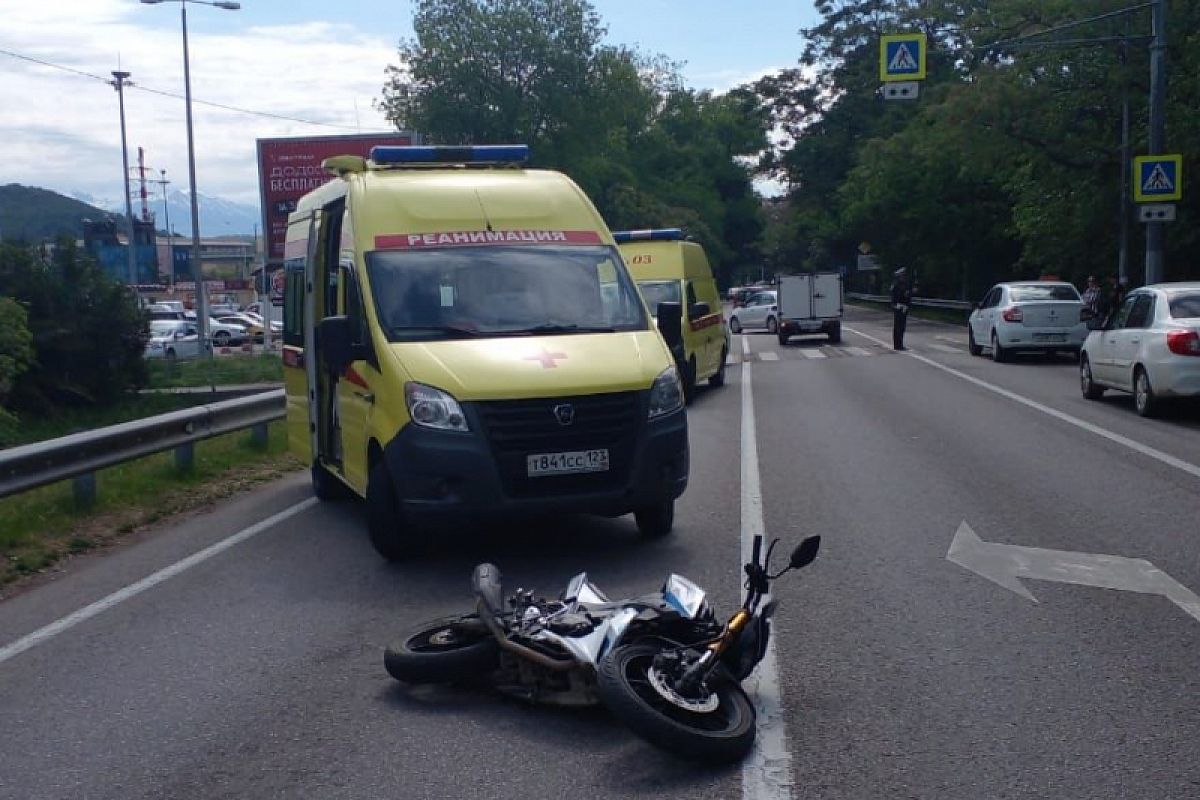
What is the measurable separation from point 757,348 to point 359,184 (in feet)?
95.6

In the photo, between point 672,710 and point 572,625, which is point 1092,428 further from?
point 672,710

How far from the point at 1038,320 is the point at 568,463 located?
2081 cm

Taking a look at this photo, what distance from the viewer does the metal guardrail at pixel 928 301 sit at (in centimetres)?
5425

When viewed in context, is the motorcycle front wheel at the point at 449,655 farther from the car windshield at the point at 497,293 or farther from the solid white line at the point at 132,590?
the car windshield at the point at 497,293

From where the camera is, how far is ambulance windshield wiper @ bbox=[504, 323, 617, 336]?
361 inches

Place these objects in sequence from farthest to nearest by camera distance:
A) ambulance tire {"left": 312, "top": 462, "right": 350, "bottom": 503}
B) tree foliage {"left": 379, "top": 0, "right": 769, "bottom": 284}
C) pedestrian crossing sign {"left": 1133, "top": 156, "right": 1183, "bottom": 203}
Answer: tree foliage {"left": 379, "top": 0, "right": 769, "bottom": 284}
pedestrian crossing sign {"left": 1133, "top": 156, "right": 1183, "bottom": 203}
ambulance tire {"left": 312, "top": 462, "right": 350, "bottom": 503}

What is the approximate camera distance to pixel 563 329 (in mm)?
9219

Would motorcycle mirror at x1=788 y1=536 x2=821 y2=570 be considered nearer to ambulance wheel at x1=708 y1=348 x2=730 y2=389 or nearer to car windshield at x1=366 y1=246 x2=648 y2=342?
car windshield at x1=366 y1=246 x2=648 y2=342

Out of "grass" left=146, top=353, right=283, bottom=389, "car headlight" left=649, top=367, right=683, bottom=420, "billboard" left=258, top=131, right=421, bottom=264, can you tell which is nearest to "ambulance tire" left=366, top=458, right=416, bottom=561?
"car headlight" left=649, top=367, right=683, bottom=420

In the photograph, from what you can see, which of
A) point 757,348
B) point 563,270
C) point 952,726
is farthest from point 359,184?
point 757,348

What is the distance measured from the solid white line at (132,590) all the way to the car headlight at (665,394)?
319 cm

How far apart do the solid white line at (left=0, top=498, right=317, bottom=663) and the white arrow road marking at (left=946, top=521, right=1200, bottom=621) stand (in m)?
4.83

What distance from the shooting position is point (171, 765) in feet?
17.1

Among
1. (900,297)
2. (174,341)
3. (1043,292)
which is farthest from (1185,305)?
(174,341)
